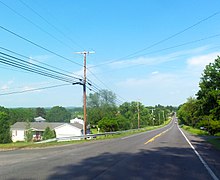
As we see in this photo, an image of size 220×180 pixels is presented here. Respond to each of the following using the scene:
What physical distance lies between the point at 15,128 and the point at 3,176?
83.6 m

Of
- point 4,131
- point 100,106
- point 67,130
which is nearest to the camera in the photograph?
point 4,131

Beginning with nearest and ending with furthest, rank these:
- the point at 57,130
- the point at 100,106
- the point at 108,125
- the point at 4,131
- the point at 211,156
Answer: the point at 211,156 → the point at 108,125 → the point at 4,131 → the point at 57,130 → the point at 100,106

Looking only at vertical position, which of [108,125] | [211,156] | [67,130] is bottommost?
[211,156]

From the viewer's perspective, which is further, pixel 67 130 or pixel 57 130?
pixel 57 130

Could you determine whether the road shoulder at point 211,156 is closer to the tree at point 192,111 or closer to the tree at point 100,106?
the tree at point 192,111

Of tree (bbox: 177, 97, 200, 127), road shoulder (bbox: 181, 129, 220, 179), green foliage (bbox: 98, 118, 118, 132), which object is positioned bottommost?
road shoulder (bbox: 181, 129, 220, 179)

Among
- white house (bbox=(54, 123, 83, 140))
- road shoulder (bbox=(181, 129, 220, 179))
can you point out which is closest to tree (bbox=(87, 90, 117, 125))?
white house (bbox=(54, 123, 83, 140))

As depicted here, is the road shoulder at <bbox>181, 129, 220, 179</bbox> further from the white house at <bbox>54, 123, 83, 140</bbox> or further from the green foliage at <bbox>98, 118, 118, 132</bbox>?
the white house at <bbox>54, 123, 83, 140</bbox>

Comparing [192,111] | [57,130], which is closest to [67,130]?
[57,130]

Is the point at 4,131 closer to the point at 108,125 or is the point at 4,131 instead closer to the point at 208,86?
the point at 108,125

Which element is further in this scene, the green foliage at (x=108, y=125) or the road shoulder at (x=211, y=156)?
the green foliage at (x=108, y=125)

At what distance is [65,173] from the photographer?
11281 mm

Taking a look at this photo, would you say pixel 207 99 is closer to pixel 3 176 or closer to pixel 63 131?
pixel 3 176

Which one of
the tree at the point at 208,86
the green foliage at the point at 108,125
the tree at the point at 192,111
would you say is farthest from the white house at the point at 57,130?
the tree at the point at 208,86
